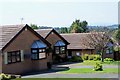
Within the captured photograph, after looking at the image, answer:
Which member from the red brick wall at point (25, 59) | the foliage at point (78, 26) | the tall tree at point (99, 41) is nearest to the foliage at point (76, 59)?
the tall tree at point (99, 41)

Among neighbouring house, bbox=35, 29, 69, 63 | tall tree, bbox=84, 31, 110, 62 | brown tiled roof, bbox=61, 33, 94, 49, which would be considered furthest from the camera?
brown tiled roof, bbox=61, 33, 94, 49

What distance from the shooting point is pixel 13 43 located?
3716cm

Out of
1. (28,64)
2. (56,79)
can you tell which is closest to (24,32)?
(28,64)

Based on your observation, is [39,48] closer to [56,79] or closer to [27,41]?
[27,41]

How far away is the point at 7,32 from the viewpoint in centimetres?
3794

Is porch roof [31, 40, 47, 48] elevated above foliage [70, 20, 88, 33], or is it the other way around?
foliage [70, 20, 88, 33]

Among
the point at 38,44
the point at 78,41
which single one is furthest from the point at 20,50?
the point at 78,41

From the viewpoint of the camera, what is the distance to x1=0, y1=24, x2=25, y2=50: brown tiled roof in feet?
119

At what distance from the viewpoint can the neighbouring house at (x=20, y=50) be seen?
118 ft

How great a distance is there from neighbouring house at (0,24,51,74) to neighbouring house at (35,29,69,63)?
9447 millimetres

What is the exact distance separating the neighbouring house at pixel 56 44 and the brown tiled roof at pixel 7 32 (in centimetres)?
1266

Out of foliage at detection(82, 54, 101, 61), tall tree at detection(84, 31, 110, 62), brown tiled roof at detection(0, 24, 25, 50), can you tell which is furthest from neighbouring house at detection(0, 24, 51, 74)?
foliage at detection(82, 54, 101, 61)

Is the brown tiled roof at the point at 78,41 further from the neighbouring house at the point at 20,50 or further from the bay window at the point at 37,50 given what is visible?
the bay window at the point at 37,50

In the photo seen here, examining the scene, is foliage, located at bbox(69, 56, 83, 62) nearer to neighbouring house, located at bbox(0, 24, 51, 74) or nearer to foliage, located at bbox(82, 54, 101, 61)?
foliage, located at bbox(82, 54, 101, 61)
